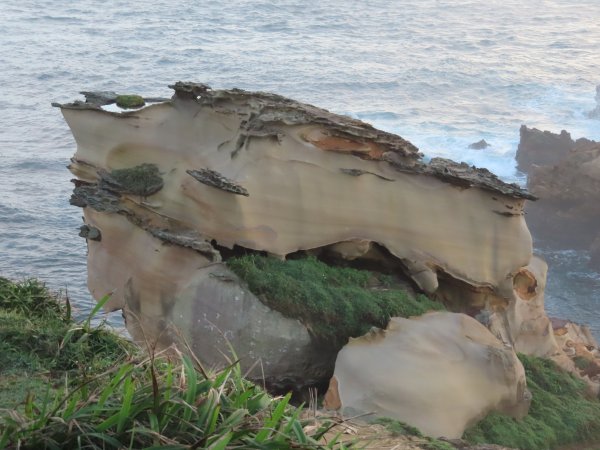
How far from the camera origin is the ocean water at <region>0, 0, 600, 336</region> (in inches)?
1187

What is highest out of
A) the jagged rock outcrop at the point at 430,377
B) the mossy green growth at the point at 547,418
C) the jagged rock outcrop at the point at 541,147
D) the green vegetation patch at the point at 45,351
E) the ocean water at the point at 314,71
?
the green vegetation patch at the point at 45,351

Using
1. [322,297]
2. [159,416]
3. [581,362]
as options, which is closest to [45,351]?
[322,297]

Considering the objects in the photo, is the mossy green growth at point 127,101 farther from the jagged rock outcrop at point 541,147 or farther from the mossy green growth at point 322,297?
the jagged rock outcrop at point 541,147

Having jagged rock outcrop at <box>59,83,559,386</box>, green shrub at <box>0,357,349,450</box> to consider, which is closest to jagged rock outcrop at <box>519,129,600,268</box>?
jagged rock outcrop at <box>59,83,559,386</box>

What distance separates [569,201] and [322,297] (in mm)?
19005

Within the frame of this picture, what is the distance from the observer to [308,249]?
49.4 ft

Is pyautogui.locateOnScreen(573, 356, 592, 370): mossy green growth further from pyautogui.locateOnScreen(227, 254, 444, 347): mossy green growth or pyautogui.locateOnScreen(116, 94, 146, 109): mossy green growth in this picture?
pyautogui.locateOnScreen(116, 94, 146, 109): mossy green growth

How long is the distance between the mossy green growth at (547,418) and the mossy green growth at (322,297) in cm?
219

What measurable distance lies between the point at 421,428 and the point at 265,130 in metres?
5.31

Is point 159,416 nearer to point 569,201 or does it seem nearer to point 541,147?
point 569,201

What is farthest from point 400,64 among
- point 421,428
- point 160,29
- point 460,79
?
point 421,428

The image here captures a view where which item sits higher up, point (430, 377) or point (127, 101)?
point (127, 101)

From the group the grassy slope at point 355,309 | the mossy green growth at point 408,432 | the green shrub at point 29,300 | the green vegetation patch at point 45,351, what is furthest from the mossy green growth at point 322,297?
the green vegetation patch at point 45,351

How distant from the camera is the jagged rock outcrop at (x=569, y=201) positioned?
30312mm
